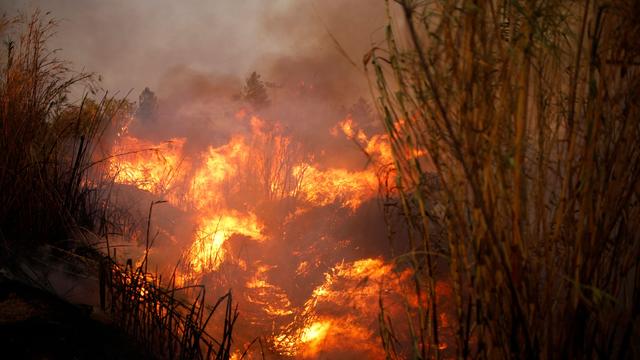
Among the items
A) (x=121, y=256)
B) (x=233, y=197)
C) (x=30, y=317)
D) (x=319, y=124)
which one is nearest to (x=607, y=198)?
(x=30, y=317)

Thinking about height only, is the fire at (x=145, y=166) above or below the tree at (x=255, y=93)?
below

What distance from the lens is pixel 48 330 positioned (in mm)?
1587

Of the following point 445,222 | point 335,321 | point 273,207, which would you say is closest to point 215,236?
point 273,207

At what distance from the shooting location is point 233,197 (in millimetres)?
8461

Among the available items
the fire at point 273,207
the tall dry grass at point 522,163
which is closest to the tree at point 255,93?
→ the fire at point 273,207

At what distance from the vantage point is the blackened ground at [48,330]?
148cm

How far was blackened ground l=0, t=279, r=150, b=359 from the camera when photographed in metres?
1.48

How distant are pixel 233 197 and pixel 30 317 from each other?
691 centimetres

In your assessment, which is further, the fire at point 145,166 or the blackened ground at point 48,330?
the fire at point 145,166

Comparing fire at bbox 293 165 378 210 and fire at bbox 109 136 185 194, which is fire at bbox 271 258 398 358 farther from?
fire at bbox 109 136 185 194

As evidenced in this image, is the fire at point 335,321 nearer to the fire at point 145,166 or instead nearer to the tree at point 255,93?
the fire at point 145,166

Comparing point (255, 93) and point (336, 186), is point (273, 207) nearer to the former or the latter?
point (336, 186)

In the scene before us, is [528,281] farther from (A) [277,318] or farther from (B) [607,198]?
(A) [277,318]

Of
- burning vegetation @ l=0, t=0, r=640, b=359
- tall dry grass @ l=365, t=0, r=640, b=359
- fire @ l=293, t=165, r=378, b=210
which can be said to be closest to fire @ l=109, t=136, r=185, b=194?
burning vegetation @ l=0, t=0, r=640, b=359
